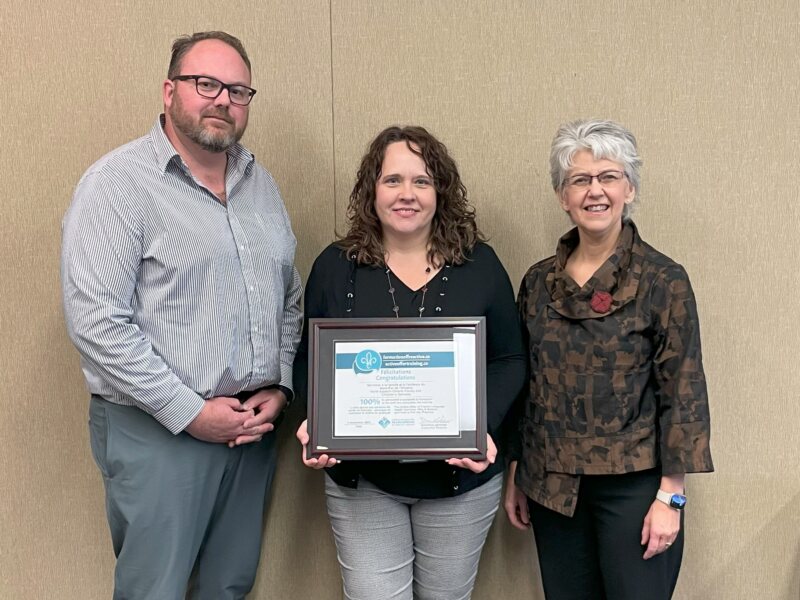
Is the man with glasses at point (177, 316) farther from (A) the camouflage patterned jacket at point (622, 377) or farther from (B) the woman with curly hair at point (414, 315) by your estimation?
(A) the camouflage patterned jacket at point (622, 377)

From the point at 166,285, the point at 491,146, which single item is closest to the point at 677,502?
the point at 491,146

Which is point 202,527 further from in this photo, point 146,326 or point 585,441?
point 585,441

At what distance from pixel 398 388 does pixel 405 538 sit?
16.5 inches

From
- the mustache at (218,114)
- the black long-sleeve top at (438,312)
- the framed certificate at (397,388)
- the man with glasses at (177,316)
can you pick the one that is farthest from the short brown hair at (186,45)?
the framed certificate at (397,388)

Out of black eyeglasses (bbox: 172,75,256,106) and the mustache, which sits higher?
black eyeglasses (bbox: 172,75,256,106)

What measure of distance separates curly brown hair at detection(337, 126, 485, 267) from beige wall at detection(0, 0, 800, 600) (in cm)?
38

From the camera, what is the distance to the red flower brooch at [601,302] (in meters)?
1.55

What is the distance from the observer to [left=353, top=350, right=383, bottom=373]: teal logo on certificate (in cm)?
152

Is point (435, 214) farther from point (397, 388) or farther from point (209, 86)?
point (209, 86)

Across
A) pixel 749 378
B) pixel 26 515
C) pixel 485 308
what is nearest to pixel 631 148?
pixel 485 308

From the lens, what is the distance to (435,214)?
173cm

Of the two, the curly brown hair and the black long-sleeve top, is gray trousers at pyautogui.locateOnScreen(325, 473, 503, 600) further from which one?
the curly brown hair

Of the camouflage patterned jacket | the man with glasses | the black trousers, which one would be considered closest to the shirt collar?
the camouflage patterned jacket

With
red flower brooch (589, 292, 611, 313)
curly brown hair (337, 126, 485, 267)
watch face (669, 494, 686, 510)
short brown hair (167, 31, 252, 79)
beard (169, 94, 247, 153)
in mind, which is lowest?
watch face (669, 494, 686, 510)
